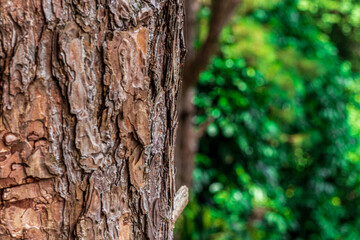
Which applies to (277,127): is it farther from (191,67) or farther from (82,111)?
(82,111)

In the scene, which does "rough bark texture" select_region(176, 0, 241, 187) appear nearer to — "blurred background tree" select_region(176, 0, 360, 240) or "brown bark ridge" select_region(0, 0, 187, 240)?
"blurred background tree" select_region(176, 0, 360, 240)

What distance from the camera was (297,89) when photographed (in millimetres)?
3436

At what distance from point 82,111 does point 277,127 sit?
2.83m

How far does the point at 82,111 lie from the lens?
0.64 metres

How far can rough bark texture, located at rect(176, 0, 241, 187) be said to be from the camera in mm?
2172

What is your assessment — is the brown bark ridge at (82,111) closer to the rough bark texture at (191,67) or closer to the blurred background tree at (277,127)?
the rough bark texture at (191,67)

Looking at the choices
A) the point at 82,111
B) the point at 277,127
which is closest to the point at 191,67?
the point at 277,127

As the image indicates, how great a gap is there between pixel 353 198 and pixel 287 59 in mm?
1459

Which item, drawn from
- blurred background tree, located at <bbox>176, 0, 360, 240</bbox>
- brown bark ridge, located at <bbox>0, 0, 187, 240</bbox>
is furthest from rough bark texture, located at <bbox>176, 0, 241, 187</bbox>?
brown bark ridge, located at <bbox>0, 0, 187, 240</bbox>

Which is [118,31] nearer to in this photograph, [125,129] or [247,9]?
[125,129]

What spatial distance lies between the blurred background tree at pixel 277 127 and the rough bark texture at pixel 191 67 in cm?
5

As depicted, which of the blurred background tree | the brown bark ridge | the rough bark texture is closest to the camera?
the brown bark ridge

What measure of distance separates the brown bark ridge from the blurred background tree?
1547 millimetres

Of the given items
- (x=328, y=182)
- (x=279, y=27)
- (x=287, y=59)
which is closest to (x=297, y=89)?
(x=287, y=59)
